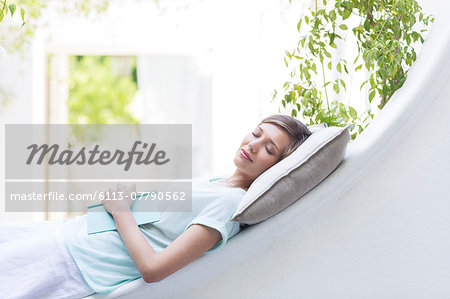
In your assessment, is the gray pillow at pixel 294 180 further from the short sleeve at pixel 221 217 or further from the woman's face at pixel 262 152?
the woman's face at pixel 262 152

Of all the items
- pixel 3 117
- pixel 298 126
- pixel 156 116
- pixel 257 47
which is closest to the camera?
pixel 298 126

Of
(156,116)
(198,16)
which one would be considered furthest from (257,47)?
(156,116)

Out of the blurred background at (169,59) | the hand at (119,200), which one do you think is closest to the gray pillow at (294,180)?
the hand at (119,200)

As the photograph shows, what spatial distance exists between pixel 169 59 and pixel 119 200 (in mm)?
3708

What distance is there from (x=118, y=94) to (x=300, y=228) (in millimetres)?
6895

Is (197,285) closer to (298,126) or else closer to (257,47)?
(298,126)

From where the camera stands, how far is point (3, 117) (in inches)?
146

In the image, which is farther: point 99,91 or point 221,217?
point 99,91

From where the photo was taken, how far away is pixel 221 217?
3.63 ft

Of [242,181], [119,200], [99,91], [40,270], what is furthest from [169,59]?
[40,270]

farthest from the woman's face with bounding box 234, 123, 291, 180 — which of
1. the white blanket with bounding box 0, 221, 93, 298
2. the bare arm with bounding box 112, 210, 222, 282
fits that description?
the white blanket with bounding box 0, 221, 93, 298

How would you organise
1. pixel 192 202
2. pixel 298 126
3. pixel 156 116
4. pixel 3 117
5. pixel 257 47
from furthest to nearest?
pixel 156 116 < pixel 3 117 < pixel 257 47 < pixel 298 126 < pixel 192 202

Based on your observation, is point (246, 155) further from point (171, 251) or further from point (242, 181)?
point (171, 251)

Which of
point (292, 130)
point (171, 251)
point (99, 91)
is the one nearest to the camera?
point (171, 251)
